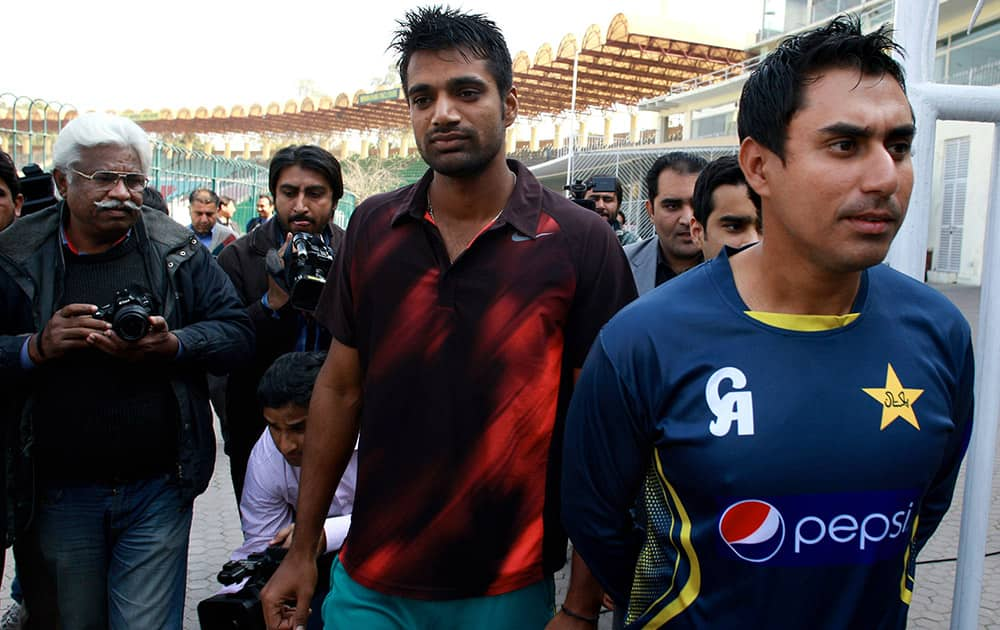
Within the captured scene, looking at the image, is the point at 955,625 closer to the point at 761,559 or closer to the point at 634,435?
the point at 761,559

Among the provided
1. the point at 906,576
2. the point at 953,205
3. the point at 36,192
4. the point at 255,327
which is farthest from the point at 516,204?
the point at 953,205

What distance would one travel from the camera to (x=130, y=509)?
261 centimetres

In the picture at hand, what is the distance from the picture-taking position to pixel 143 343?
2520mm

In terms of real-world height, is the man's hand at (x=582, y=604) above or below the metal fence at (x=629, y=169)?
below

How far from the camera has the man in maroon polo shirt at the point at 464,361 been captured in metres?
1.93

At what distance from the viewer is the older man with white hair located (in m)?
2.51

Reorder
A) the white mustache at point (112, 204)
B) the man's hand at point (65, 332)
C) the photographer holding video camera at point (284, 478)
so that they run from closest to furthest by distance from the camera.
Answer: the man's hand at point (65, 332) < the white mustache at point (112, 204) < the photographer holding video camera at point (284, 478)

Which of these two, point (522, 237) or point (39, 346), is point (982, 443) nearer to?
point (522, 237)

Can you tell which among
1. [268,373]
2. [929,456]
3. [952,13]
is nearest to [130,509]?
[268,373]

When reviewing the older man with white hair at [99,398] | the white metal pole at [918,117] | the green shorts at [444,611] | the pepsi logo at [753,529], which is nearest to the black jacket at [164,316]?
the older man with white hair at [99,398]

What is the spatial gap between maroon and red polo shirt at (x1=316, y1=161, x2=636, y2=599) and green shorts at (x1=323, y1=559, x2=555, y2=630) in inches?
1.3

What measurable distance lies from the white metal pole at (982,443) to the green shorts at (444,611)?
3.25 feet

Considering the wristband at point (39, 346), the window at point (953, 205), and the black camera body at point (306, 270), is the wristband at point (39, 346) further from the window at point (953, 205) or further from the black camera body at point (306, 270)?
the window at point (953, 205)

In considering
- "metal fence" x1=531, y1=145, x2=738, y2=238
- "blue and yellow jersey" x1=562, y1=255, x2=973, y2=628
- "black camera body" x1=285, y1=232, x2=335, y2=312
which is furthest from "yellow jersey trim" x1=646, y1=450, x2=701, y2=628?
"metal fence" x1=531, y1=145, x2=738, y2=238
